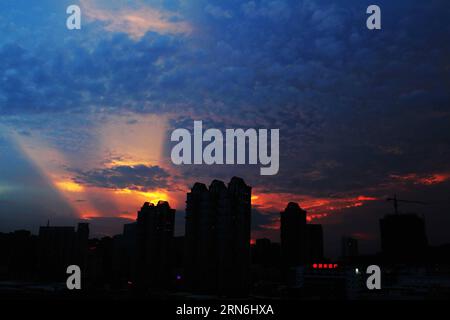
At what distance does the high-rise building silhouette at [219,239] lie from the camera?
559 ft

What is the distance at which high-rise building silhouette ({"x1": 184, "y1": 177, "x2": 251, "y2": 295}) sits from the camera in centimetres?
17050

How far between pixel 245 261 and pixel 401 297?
7299cm

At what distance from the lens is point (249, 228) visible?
178m

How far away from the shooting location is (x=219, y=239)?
175250 millimetres
